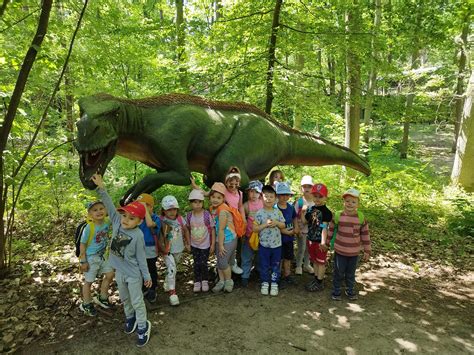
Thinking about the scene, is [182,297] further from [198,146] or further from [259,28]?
[259,28]

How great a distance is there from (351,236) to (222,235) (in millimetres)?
1447

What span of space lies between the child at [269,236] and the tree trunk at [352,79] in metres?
3.50

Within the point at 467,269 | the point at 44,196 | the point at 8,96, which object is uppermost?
the point at 8,96

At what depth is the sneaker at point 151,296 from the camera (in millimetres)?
3807

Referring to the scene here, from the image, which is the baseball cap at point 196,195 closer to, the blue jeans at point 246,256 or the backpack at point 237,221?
the backpack at point 237,221

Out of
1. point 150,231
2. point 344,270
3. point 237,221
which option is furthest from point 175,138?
point 344,270

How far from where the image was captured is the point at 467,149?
337 inches

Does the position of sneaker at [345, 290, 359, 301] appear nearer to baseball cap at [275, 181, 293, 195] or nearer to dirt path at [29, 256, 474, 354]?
dirt path at [29, 256, 474, 354]

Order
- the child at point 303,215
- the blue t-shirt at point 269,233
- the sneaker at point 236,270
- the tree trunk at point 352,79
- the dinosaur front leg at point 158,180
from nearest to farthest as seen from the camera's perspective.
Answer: the dinosaur front leg at point 158,180, the blue t-shirt at point 269,233, the sneaker at point 236,270, the child at point 303,215, the tree trunk at point 352,79

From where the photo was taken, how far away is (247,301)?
384 centimetres

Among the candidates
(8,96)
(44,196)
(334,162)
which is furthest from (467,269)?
(44,196)

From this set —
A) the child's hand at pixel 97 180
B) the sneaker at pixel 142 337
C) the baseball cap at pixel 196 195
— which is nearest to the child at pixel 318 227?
the baseball cap at pixel 196 195

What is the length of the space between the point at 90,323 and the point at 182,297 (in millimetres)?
993

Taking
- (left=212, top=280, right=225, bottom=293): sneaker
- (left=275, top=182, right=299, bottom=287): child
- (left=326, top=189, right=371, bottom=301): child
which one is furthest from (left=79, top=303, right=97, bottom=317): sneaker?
(left=326, top=189, right=371, bottom=301): child
